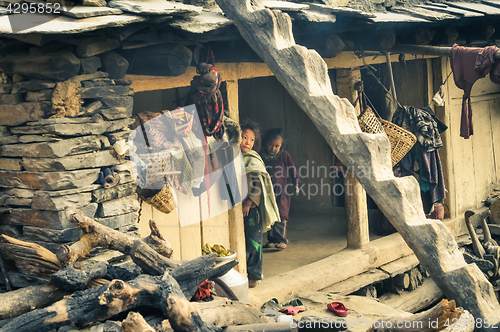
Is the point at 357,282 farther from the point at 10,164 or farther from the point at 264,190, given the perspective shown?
the point at 10,164

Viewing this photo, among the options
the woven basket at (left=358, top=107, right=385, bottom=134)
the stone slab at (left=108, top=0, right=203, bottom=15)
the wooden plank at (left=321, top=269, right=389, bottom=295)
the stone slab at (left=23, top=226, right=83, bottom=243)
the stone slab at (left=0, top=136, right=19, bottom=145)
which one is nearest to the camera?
the stone slab at (left=108, top=0, right=203, bottom=15)

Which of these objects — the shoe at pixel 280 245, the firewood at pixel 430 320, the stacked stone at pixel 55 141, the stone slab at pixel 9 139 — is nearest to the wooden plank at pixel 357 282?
the shoe at pixel 280 245

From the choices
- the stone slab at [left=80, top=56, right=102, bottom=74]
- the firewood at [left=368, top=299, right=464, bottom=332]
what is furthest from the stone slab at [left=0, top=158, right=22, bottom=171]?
the firewood at [left=368, top=299, right=464, bottom=332]

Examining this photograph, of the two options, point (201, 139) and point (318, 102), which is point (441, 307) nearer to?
point (318, 102)

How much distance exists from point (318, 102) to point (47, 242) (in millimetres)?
2041

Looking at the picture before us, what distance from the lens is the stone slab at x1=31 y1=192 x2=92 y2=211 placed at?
3.21 metres

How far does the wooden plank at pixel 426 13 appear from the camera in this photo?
5.36 meters

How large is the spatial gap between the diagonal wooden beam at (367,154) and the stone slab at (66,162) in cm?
143

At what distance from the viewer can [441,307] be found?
2.54 meters

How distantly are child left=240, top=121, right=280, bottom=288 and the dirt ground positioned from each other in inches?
19.5

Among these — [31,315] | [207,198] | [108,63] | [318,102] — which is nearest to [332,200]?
[207,198]

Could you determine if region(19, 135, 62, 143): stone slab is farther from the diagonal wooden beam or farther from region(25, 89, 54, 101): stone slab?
the diagonal wooden beam

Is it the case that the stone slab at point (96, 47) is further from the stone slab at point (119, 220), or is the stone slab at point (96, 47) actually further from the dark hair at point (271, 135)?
the dark hair at point (271, 135)

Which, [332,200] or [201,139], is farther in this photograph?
[332,200]
